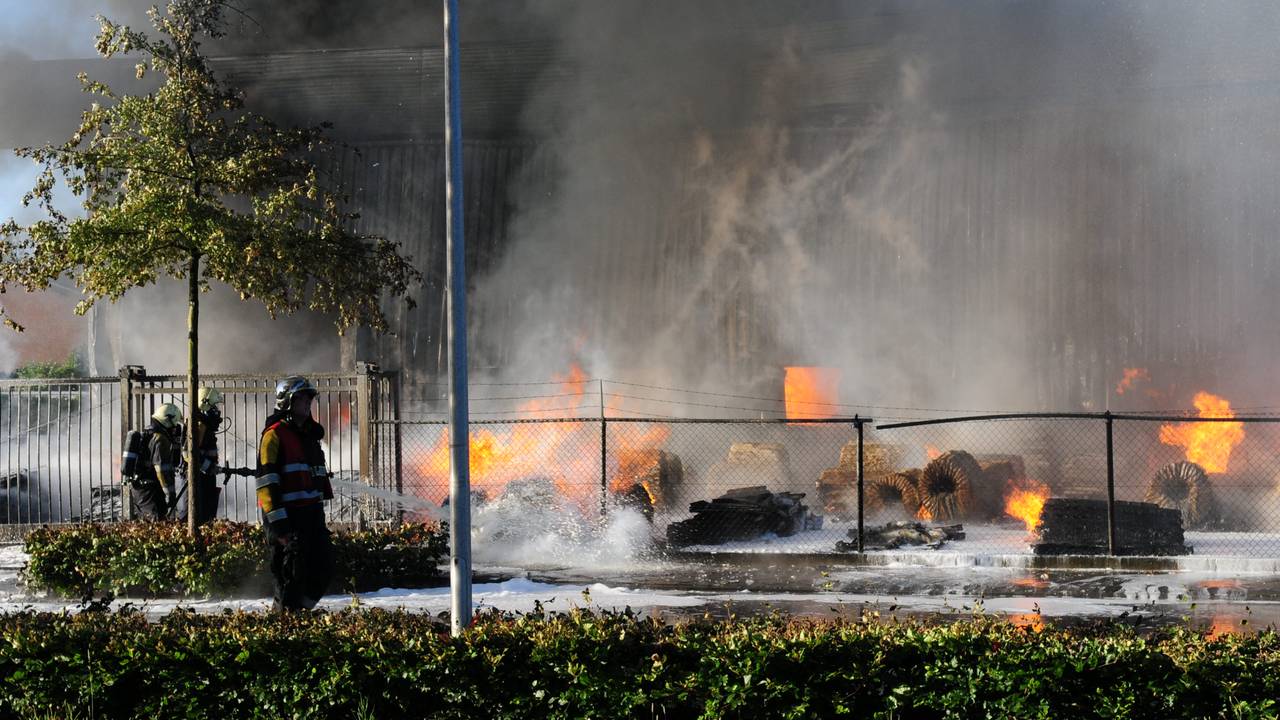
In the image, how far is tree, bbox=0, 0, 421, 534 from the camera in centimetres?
985

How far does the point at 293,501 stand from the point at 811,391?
44.9 feet

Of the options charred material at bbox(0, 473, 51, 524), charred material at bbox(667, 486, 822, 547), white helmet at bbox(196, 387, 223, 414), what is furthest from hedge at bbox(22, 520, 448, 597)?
charred material at bbox(0, 473, 51, 524)

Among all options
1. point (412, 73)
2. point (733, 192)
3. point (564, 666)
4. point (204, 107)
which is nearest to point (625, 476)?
point (733, 192)

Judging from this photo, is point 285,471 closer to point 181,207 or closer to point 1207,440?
point 181,207

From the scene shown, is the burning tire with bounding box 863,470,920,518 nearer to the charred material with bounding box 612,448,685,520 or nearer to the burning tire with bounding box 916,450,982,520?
the burning tire with bounding box 916,450,982,520

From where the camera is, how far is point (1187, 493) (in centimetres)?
1409

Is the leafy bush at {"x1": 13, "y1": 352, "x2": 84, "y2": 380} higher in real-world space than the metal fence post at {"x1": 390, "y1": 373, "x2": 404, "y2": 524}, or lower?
higher

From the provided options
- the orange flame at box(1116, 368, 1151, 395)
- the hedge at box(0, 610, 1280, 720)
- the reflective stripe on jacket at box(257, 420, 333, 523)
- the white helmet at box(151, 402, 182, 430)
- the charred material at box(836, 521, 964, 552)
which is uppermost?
the orange flame at box(1116, 368, 1151, 395)

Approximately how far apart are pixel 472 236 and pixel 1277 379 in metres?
13.2

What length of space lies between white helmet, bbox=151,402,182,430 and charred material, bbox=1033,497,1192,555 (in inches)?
327

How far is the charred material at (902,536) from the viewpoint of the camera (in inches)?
484

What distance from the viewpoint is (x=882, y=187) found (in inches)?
781

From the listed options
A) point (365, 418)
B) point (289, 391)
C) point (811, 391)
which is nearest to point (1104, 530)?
point (365, 418)

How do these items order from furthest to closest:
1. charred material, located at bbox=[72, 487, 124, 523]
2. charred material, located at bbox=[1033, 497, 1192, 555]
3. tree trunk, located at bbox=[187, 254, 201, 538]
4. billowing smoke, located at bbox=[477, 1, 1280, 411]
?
billowing smoke, located at bbox=[477, 1, 1280, 411] < charred material, located at bbox=[72, 487, 124, 523] < charred material, located at bbox=[1033, 497, 1192, 555] < tree trunk, located at bbox=[187, 254, 201, 538]
